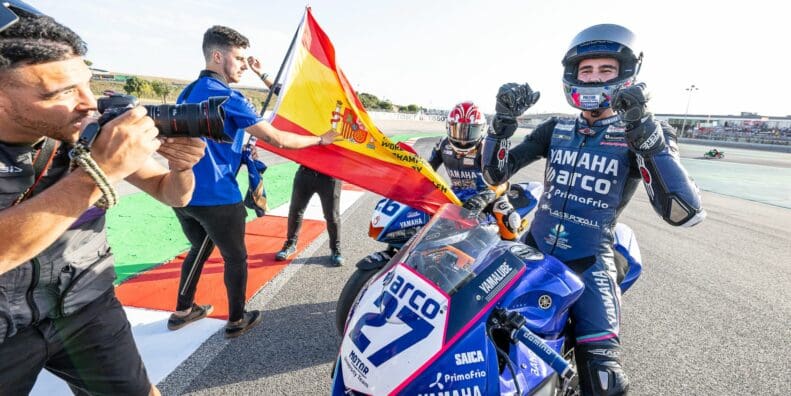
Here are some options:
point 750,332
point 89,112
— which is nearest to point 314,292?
point 89,112

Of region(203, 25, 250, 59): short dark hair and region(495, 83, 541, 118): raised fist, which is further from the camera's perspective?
region(203, 25, 250, 59): short dark hair

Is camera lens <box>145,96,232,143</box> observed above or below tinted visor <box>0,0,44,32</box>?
below

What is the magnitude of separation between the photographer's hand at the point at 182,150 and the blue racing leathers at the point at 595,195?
185 centimetres

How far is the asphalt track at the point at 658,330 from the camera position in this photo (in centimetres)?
258

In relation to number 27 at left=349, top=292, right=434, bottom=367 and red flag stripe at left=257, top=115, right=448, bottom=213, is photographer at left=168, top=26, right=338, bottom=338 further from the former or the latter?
number 27 at left=349, top=292, right=434, bottom=367

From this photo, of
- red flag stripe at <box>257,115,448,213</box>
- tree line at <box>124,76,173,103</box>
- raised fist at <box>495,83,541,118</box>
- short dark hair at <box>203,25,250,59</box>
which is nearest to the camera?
raised fist at <box>495,83,541,118</box>

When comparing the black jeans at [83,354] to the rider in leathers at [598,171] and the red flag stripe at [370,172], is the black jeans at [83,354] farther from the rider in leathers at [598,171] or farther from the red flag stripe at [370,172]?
the rider in leathers at [598,171]

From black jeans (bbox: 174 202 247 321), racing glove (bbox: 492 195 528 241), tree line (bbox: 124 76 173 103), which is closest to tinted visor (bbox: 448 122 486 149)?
racing glove (bbox: 492 195 528 241)

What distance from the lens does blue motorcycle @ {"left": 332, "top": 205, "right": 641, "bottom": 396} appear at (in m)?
1.26

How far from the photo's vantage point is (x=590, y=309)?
6.54 ft

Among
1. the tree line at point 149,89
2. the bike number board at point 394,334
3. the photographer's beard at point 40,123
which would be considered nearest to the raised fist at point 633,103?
the bike number board at point 394,334

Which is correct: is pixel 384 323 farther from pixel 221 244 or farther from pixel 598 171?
pixel 221 244

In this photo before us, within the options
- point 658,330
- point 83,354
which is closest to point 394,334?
point 83,354

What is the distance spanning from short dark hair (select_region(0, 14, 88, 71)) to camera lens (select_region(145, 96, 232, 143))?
279 millimetres
